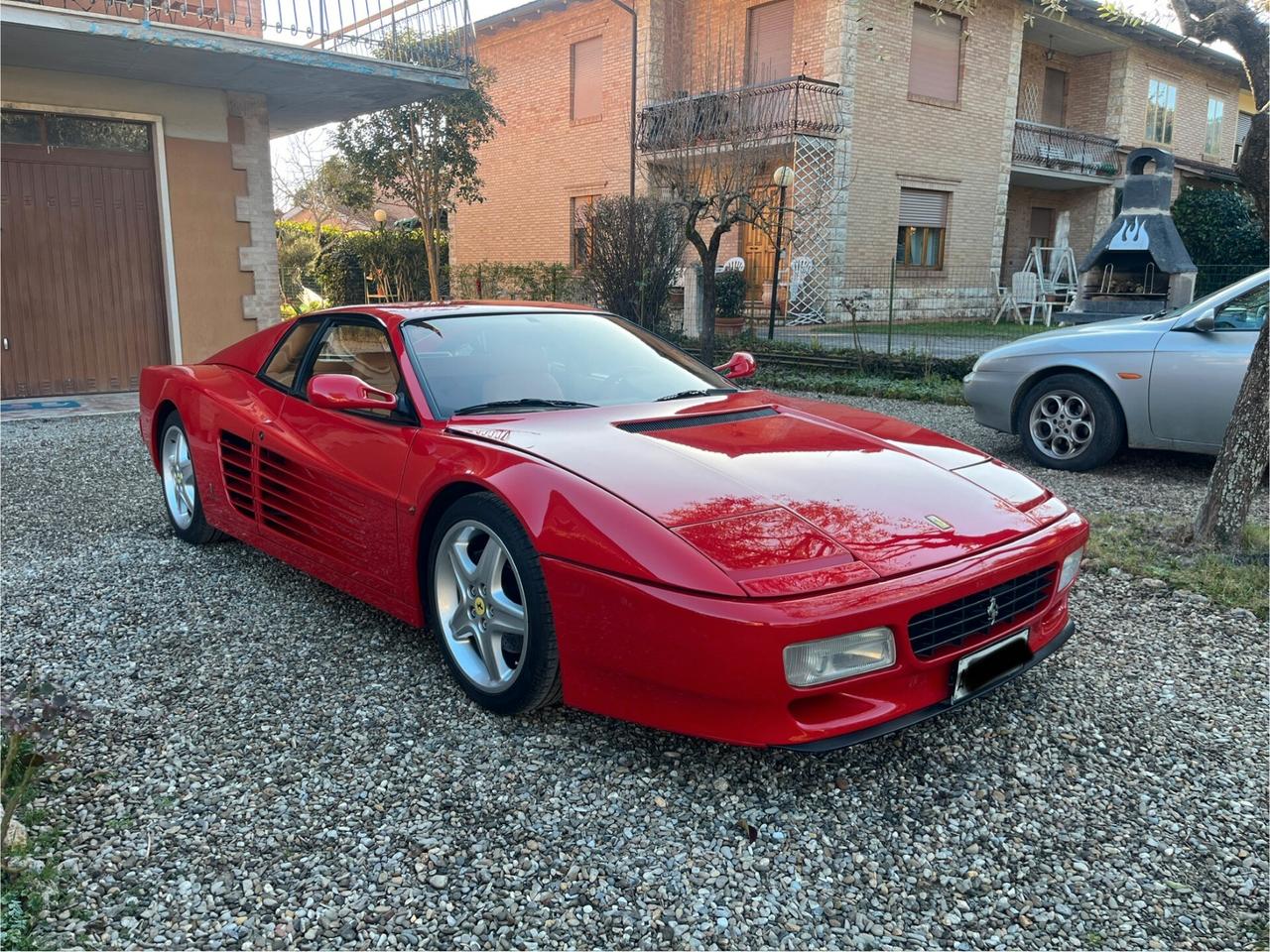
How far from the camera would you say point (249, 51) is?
28.3ft

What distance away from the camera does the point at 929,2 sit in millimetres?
17844

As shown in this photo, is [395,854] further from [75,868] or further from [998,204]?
[998,204]

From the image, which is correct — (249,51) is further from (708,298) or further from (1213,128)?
(1213,128)

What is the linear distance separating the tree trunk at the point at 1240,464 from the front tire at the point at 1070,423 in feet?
5.75

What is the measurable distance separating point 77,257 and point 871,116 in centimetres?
1348

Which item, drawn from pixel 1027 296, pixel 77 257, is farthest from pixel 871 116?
pixel 77 257

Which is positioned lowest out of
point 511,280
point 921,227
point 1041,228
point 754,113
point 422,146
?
point 511,280

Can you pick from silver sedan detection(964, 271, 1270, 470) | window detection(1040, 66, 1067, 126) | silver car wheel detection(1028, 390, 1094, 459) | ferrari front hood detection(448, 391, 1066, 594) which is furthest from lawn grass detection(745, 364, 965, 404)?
window detection(1040, 66, 1067, 126)

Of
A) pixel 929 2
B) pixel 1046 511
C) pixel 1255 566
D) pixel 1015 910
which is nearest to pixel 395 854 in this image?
pixel 1015 910

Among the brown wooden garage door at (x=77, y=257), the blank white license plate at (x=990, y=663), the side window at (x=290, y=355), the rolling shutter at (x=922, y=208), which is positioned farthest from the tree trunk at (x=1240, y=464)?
the rolling shutter at (x=922, y=208)

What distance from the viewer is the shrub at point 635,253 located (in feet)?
39.0

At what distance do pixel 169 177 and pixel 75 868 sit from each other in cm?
942

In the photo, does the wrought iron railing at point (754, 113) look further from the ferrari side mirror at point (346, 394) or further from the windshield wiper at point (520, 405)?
the ferrari side mirror at point (346, 394)

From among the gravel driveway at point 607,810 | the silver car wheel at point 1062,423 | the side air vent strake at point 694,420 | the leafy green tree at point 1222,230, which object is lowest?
the gravel driveway at point 607,810
